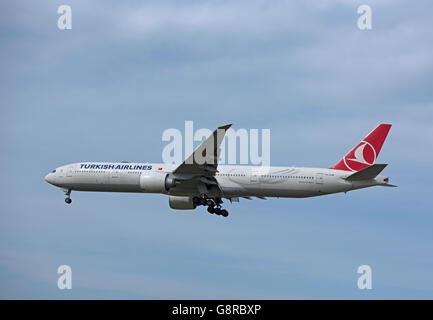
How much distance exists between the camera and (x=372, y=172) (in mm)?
57000

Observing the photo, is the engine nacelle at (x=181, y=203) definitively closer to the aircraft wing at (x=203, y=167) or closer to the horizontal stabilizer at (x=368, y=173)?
the aircraft wing at (x=203, y=167)

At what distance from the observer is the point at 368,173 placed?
188ft

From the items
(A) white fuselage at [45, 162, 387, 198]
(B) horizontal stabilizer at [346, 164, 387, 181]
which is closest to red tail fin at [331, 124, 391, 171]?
(A) white fuselage at [45, 162, 387, 198]

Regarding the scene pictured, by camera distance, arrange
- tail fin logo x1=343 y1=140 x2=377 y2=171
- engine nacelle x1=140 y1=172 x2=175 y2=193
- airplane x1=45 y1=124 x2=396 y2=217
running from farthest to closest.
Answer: tail fin logo x1=343 y1=140 x2=377 y2=171, engine nacelle x1=140 y1=172 x2=175 y2=193, airplane x1=45 y1=124 x2=396 y2=217

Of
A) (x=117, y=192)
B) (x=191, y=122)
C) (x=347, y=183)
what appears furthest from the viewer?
(x=117, y=192)

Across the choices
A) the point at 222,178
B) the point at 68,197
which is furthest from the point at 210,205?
the point at 68,197

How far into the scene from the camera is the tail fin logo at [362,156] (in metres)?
61.6

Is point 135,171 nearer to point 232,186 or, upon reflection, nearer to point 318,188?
point 232,186

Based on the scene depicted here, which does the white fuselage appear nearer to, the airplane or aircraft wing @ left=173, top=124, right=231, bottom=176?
the airplane

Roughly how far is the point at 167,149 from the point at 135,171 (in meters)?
7.29

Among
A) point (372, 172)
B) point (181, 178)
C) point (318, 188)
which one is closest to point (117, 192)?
point (181, 178)

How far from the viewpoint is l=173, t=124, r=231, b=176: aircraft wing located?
177 ft

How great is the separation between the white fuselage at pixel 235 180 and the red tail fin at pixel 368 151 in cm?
183

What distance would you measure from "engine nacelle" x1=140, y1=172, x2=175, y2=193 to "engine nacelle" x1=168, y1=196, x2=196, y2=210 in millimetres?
5411
